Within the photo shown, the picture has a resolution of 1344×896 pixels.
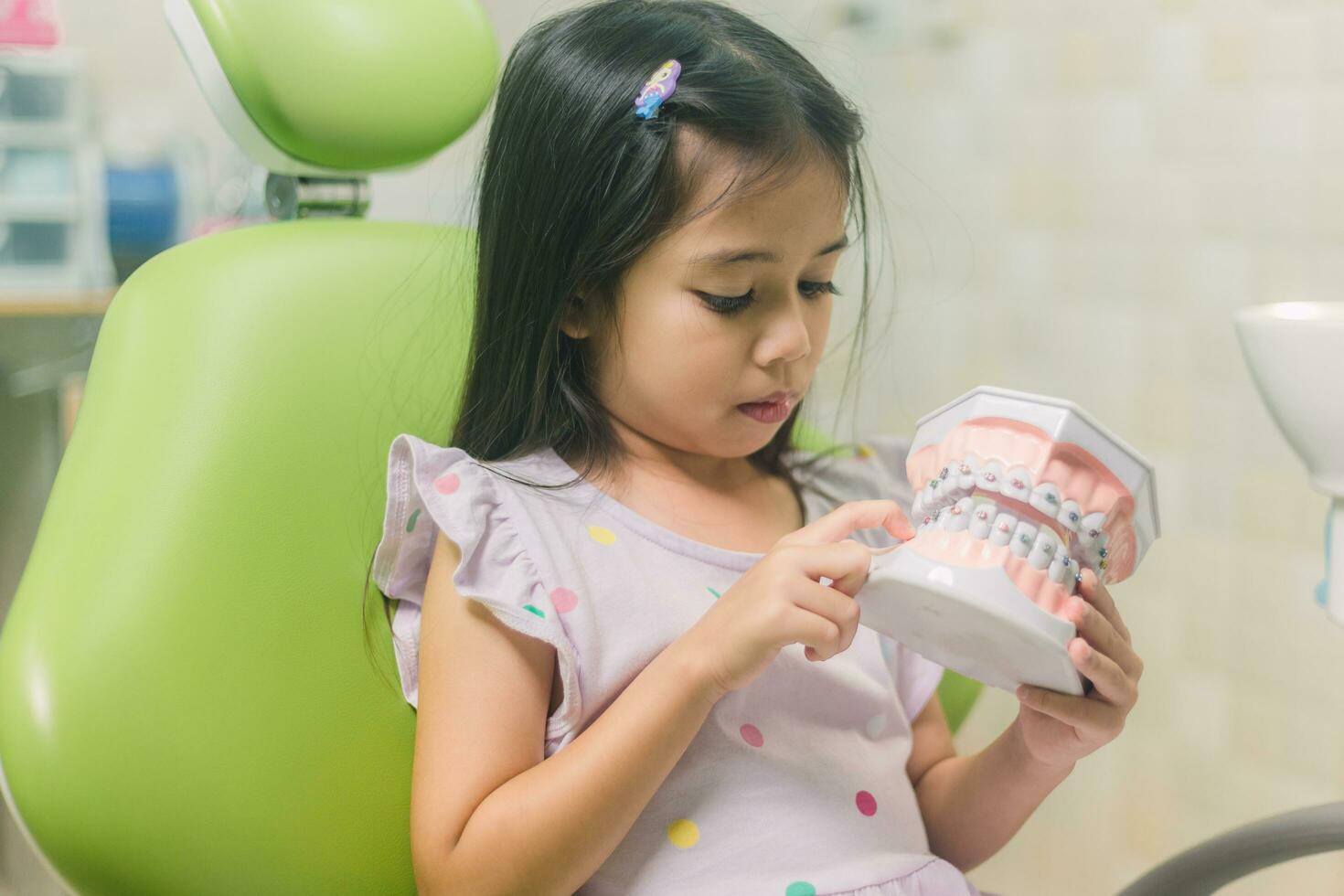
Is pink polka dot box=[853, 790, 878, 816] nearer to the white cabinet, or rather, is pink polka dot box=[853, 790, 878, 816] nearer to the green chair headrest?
the green chair headrest

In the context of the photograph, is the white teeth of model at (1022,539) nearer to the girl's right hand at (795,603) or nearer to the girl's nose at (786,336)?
the girl's right hand at (795,603)

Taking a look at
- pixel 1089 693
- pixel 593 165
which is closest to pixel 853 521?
pixel 1089 693

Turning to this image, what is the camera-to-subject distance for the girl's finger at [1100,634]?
57 cm

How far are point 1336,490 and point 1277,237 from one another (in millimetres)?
721

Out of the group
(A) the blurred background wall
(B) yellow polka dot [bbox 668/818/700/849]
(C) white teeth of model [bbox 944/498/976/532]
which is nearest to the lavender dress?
(B) yellow polka dot [bbox 668/818/700/849]

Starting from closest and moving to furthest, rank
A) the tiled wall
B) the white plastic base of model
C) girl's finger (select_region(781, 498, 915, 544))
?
the white plastic base of model < girl's finger (select_region(781, 498, 915, 544)) < the tiled wall

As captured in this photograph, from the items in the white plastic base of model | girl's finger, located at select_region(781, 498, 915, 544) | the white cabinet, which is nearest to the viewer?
the white plastic base of model

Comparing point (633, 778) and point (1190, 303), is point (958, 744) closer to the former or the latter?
point (1190, 303)

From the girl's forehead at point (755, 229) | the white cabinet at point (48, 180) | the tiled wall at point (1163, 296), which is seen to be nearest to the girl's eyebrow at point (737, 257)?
the girl's forehead at point (755, 229)

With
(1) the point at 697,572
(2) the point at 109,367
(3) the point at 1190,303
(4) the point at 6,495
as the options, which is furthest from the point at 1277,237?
(4) the point at 6,495

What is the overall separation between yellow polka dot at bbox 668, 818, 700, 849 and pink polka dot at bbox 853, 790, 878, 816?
0.34 feet

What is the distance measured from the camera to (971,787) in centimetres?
86

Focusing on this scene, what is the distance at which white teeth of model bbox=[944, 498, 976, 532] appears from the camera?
0.57 meters

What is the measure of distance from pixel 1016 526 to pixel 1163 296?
2.74ft
